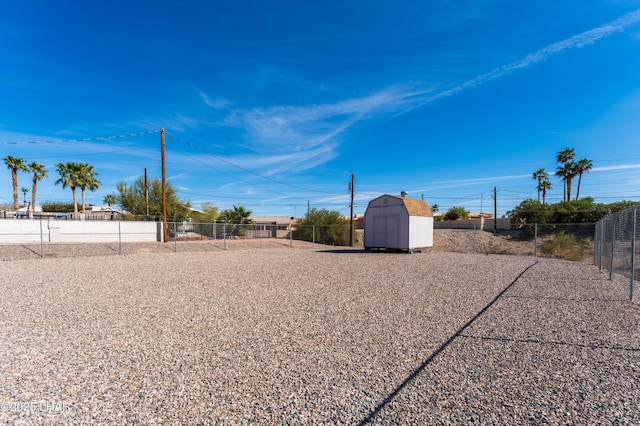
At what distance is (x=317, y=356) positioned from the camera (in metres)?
4.16

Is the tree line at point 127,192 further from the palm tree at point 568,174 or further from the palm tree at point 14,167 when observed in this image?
the palm tree at point 568,174

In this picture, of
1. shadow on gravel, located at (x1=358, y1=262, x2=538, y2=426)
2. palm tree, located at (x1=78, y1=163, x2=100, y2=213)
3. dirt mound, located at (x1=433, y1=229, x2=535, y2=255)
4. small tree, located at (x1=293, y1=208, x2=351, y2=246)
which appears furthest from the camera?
palm tree, located at (x1=78, y1=163, x2=100, y2=213)

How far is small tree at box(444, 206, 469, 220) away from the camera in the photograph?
6844 centimetres

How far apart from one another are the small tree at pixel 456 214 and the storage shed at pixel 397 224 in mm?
49802

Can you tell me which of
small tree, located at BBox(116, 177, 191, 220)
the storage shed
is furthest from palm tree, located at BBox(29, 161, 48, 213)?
the storage shed

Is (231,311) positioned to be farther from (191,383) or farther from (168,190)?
(168,190)

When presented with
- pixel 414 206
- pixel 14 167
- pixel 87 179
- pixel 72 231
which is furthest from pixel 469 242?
pixel 14 167

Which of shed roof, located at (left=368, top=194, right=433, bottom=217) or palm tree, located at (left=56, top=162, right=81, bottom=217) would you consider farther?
palm tree, located at (left=56, top=162, right=81, bottom=217)

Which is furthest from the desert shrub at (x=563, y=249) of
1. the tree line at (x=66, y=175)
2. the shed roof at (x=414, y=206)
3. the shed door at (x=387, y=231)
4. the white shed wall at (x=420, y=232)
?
the tree line at (x=66, y=175)

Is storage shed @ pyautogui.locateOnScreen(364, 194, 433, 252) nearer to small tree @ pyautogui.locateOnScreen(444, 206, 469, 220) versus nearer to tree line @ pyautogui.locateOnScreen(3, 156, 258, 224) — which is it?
tree line @ pyautogui.locateOnScreen(3, 156, 258, 224)

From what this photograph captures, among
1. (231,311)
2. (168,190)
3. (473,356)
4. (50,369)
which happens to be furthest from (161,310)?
(168,190)

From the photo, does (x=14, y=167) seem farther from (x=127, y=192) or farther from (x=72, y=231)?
(x=72, y=231)

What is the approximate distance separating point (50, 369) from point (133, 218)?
29.5 meters

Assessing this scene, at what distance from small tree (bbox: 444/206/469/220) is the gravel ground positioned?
63.6 metres
